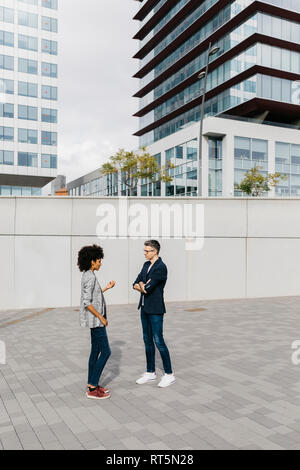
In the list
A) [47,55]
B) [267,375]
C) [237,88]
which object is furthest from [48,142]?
[267,375]

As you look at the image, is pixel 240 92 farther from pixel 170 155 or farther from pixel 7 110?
pixel 7 110

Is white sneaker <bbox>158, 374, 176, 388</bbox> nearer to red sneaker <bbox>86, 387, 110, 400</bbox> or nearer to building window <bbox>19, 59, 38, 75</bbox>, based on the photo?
red sneaker <bbox>86, 387, 110, 400</bbox>

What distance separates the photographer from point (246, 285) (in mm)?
12508

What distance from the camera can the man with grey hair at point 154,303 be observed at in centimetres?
497

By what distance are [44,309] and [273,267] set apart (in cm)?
708

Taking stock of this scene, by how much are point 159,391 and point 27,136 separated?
46957mm

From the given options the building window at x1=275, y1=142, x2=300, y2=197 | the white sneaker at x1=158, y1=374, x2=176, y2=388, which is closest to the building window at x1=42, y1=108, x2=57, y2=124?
the building window at x1=275, y1=142, x2=300, y2=197

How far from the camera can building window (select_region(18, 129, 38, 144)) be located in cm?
4706

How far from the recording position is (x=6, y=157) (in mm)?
46312

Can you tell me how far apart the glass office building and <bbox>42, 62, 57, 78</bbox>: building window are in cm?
1560

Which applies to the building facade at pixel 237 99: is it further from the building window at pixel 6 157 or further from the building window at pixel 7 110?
the building window at pixel 7 110

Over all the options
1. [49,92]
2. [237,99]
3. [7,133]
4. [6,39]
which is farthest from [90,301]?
[6,39]

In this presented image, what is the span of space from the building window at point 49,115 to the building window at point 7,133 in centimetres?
422

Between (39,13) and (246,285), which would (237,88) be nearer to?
(39,13)
